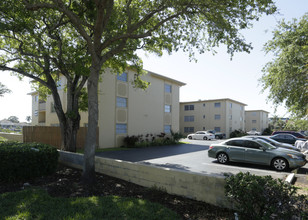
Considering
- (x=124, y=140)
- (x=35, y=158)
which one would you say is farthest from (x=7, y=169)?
(x=124, y=140)

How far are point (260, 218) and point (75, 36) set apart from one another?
1201cm

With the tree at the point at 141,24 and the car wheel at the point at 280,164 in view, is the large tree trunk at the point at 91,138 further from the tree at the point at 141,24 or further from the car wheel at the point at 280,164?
the car wheel at the point at 280,164

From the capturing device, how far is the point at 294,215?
319cm

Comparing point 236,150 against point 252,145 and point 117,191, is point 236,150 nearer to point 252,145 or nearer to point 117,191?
point 252,145

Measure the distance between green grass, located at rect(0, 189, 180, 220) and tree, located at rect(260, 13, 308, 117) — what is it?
22.9 ft

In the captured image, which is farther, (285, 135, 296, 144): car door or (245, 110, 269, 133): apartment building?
(245, 110, 269, 133): apartment building

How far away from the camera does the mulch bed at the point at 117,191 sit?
14.2 feet

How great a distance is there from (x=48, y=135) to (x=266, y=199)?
55.4ft

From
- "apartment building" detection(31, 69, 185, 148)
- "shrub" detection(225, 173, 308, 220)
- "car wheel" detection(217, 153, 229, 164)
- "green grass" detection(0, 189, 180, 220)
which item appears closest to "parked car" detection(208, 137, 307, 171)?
"car wheel" detection(217, 153, 229, 164)

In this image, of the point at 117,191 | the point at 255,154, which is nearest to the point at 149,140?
the point at 255,154

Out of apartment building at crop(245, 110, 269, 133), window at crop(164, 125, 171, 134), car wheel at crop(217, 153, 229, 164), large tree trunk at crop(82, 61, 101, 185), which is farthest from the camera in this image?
apartment building at crop(245, 110, 269, 133)

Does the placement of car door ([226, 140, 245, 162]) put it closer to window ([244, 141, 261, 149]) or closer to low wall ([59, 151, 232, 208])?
window ([244, 141, 261, 149])

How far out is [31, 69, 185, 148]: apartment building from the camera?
1741 cm

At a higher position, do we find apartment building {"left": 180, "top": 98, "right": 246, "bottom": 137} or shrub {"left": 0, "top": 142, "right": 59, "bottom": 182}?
apartment building {"left": 180, "top": 98, "right": 246, "bottom": 137}
